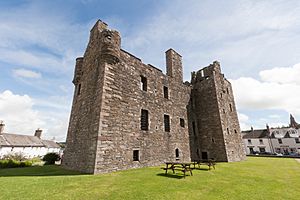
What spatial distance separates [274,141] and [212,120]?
39914mm

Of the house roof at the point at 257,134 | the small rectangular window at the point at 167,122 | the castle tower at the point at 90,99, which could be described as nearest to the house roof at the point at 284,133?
the house roof at the point at 257,134

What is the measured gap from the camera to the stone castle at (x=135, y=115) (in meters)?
10.7

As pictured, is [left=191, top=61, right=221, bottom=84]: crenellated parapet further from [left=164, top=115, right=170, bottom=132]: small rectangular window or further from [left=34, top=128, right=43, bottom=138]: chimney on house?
[left=34, top=128, right=43, bottom=138]: chimney on house

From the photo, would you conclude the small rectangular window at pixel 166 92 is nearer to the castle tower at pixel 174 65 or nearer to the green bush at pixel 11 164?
the castle tower at pixel 174 65

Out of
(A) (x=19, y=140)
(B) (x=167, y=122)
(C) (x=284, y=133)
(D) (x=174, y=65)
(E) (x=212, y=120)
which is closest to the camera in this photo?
(B) (x=167, y=122)

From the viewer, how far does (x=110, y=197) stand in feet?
17.9

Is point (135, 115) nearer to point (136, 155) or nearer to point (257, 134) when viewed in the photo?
point (136, 155)

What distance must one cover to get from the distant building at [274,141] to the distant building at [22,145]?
6128 cm

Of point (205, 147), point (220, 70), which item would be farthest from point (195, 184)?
point (220, 70)

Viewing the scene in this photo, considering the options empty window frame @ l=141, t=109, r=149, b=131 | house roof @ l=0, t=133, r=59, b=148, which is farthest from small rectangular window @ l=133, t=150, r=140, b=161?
house roof @ l=0, t=133, r=59, b=148

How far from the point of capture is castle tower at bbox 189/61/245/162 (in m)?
18.3

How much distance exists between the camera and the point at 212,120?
19.3 meters

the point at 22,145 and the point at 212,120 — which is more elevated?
the point at 212,120

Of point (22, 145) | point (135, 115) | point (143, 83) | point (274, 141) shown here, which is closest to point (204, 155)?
point (135, 115)
